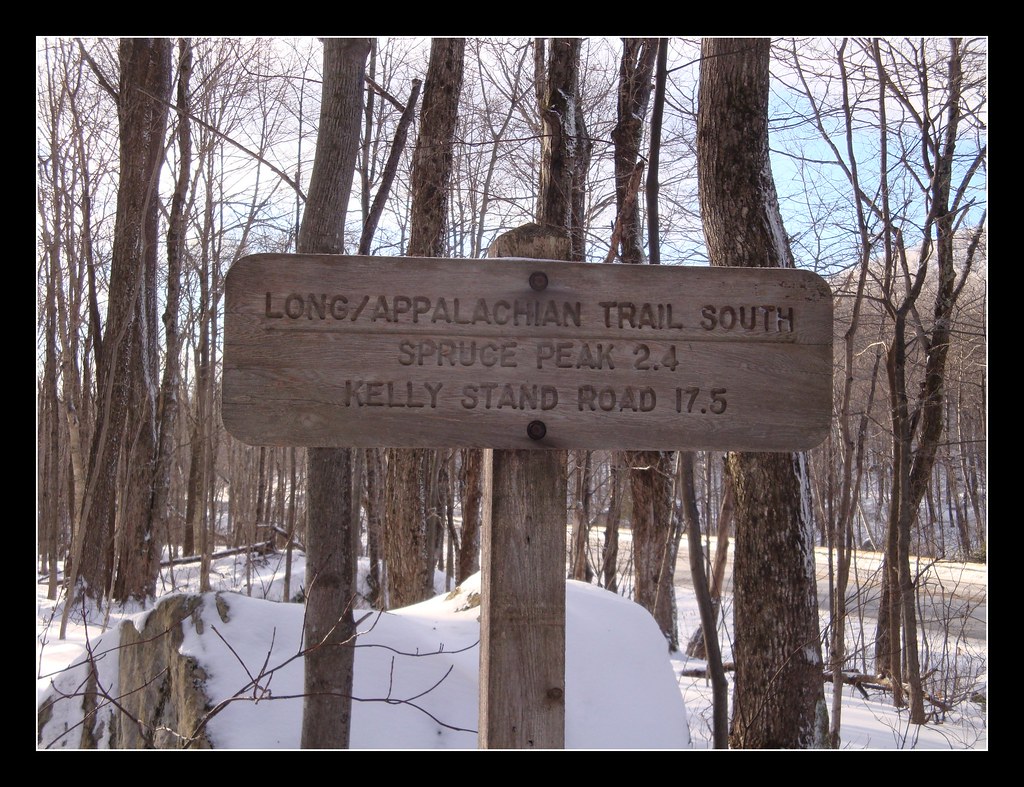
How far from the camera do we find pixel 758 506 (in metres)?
4.25

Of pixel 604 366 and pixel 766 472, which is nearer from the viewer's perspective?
pixel 604 366

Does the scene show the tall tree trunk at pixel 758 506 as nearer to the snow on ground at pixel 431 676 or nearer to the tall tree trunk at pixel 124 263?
the snow on ground at pixel 431 676

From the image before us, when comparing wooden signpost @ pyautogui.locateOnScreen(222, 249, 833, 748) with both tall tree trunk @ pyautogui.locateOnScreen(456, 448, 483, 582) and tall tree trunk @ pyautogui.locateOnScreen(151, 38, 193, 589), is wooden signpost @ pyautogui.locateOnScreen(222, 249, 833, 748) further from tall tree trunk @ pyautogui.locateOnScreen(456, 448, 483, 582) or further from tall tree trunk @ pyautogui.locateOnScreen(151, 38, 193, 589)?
tall tree trunk @ pyautogui.locateOnScreen(151, 38, 193, 589)

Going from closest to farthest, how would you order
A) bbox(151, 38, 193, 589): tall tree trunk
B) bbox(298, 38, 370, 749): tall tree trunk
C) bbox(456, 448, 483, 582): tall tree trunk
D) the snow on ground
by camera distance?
bbox(298, 38, 370, 749): tall tree trunk < the snow on ground < bbox(456, 448, 483, 582): tall tree trunk < bbox(151, 38, 193, 589): tall tree trunk

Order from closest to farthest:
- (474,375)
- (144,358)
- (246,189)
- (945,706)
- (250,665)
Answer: (474,375), (250,665), (945,706), (144,358), (246,189)

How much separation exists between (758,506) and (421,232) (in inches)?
187

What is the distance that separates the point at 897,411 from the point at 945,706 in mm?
2683

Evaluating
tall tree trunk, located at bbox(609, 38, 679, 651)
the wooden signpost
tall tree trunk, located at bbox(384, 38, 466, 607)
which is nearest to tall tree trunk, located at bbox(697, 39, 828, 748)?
the wooden signpost

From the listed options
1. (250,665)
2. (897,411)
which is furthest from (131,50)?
(897,411)

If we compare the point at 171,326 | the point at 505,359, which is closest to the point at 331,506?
the point at 505,359

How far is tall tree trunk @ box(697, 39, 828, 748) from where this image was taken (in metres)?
4.12

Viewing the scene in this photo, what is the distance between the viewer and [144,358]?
31.3ft

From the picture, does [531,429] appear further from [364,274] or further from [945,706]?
[945,706]

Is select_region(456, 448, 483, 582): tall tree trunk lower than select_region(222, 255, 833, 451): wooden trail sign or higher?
lower
